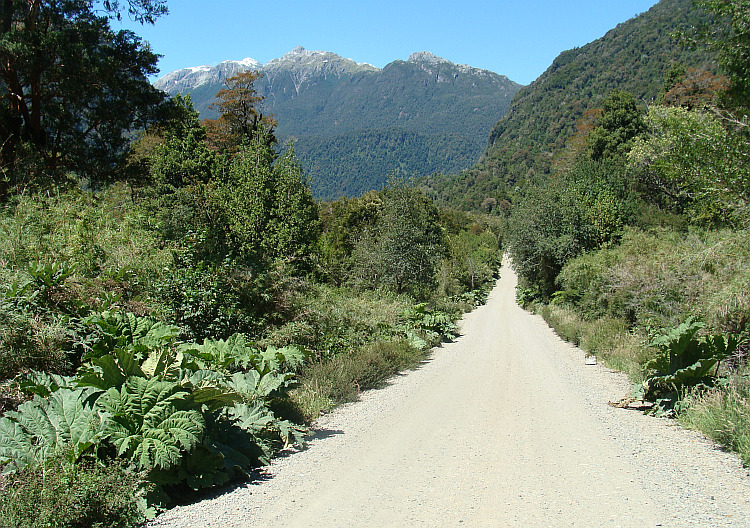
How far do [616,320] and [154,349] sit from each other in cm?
1405

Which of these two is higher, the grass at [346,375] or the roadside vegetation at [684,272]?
the roadside vegetation at [684,272]

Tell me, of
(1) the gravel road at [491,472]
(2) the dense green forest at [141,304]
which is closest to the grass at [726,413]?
(1) the gravel road at [491,472]

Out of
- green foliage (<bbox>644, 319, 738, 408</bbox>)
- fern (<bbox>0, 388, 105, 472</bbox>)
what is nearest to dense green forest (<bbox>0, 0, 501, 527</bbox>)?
fern (<bbox>0, 388, 105, 472</bbox>)

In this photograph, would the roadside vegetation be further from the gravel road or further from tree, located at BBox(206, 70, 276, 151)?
tree, located at BBox(206, 70, 276, 151)

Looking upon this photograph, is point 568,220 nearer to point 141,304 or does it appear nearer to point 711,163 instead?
point 711,163

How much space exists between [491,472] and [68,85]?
606 inches

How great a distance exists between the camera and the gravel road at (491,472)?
429 centimetres

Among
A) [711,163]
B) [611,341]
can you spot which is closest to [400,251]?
[611,341]

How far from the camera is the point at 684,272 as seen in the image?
1325cm

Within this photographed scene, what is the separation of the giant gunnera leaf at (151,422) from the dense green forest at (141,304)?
0.04 feet

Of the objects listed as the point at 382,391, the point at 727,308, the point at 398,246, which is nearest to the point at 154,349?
the point at 382,391

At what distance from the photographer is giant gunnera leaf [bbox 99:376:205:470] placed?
4289 mm

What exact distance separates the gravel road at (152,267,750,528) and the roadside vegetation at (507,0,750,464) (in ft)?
2.14

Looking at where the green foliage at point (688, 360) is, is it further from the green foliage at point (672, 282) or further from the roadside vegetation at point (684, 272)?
the green foliage at point (672, 282)
